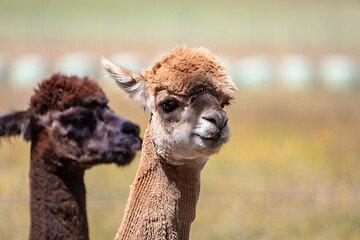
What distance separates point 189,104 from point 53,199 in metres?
1.50

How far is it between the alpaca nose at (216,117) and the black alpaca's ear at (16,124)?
5.79ft

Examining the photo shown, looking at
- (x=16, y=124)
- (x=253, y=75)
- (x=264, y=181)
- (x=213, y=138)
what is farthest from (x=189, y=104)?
(x=253, y=75)

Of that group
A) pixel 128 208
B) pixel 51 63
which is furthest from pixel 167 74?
pixel 51 63

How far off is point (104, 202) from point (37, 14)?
49085 mm

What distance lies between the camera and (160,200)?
342cm

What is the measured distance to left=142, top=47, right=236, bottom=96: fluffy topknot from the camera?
11.0 feet

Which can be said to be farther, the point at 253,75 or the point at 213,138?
the point at 253,75

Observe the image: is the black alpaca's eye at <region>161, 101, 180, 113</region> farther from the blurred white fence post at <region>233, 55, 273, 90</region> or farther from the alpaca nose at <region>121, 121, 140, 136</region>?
the blurred white fence post at <region>233, 55, 273, 90</region>

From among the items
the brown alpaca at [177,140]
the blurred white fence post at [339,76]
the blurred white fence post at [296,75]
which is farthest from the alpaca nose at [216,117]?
the blurred white fence post at [339,76]

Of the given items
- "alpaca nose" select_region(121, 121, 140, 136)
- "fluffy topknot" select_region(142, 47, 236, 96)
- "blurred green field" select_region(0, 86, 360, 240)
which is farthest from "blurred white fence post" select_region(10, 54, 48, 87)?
"fluffy topknot" select_region(142, 47, 236, 96)

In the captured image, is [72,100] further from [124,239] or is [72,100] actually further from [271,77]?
[271,77]

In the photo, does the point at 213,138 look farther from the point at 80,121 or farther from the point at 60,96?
the point at 60,96

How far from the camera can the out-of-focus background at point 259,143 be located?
6.95 m

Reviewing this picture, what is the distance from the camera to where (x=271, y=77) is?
74.6 ft
